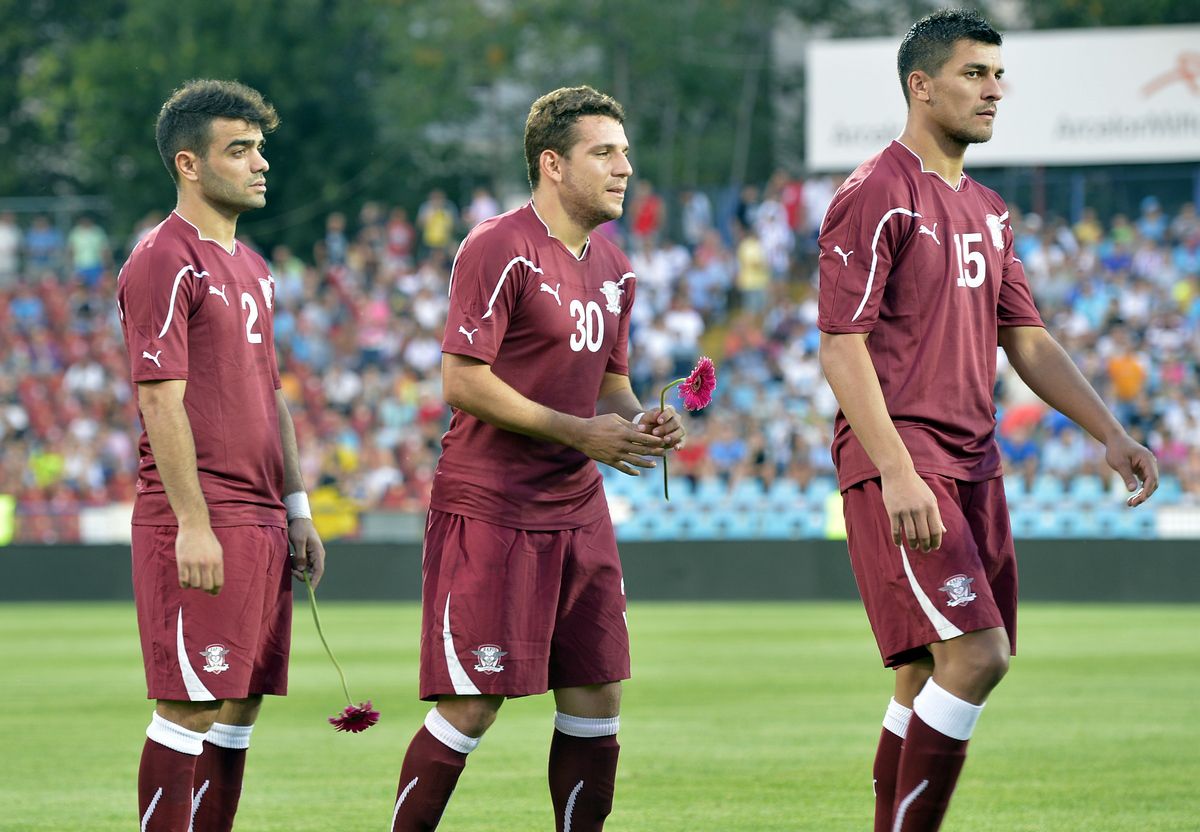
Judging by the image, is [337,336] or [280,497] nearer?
[280,497]

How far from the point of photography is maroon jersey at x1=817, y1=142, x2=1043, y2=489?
221 inches

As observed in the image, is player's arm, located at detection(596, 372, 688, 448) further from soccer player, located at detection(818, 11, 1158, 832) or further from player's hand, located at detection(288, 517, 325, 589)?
player's hand, located at detection(288, 517, 325, 589)

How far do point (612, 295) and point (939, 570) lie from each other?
1403 mm

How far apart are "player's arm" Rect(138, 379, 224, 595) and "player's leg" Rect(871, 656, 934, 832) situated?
2.10m

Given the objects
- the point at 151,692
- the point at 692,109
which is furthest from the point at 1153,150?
the point at 151,692

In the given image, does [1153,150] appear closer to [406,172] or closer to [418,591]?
[418,591]

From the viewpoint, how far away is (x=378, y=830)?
750cm

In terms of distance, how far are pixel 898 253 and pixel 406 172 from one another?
1535 inches

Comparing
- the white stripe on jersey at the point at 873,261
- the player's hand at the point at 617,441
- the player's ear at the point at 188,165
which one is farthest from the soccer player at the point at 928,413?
the player's ear at the point at 188,165

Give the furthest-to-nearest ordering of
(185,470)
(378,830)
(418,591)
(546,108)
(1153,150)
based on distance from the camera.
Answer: (1153,150) → (418,591) → (378,830) → (546,108) → (185,470)

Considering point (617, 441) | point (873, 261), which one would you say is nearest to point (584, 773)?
point (617, 441)

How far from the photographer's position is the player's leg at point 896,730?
593cm

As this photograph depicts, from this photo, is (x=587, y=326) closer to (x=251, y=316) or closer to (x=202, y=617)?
(x=251, y=316)

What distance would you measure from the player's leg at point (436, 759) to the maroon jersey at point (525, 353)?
22.8 inches
